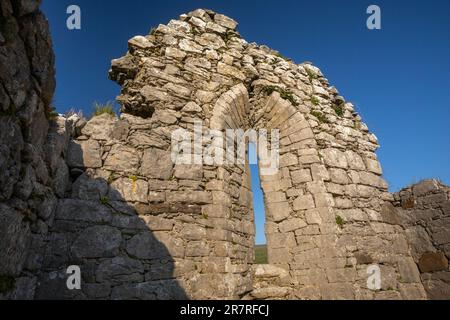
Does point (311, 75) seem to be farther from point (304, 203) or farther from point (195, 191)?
point (195, 191)

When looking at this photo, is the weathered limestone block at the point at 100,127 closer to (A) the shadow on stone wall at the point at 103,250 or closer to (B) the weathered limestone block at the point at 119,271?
(A) the shadow on stone wall at the point at 103,250

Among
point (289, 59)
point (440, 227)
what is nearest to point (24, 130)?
point (289, 59)

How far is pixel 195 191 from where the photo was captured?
4.05 meters

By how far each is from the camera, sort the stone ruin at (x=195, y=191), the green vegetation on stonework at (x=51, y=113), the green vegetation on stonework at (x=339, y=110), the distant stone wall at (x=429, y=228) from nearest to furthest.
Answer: the stone ruin at (x=195, y=191), the green vegetation on stonework at (x=51, y=113), the distant stone wall at (x=429, y=228), the green vegetation on stonework at (x=339, y=110)

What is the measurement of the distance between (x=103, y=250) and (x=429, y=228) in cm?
538

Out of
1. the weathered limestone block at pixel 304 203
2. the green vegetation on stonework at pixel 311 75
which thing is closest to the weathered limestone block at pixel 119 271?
the weathered limestone block at pixel 304 203

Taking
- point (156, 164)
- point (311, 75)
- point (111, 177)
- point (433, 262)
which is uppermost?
point (311, 75)

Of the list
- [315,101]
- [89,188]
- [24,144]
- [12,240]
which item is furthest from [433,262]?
[24,144]

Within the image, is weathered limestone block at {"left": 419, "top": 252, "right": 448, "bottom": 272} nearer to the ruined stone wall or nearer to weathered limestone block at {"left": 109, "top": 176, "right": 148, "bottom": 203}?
weathered limestone block at {"left": 109, "top": 176, "right": 148, "bottom": 203}

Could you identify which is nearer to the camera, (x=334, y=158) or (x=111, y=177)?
(x=111, y=177)

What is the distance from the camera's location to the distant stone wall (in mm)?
5129

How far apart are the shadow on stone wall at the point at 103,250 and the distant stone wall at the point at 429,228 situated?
4.29 meters

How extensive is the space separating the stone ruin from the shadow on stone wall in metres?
0.01

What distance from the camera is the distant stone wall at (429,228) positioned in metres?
5.13
